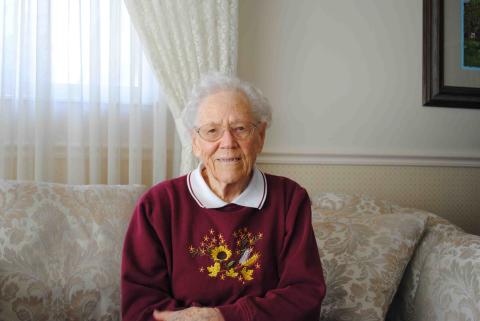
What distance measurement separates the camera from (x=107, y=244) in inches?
63.9

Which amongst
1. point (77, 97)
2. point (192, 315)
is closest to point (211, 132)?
point (192, 315)

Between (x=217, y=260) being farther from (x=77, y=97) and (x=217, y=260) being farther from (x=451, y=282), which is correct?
(x=77, y=97)

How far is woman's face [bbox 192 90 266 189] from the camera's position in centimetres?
134

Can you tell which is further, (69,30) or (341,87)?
(341,87)

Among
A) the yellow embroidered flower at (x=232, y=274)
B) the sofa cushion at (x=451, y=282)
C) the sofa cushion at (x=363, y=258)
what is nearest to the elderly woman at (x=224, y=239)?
the yellow embroidered flower at (x=232, y=274)

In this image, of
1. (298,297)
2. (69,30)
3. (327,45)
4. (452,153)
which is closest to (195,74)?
(69,30)

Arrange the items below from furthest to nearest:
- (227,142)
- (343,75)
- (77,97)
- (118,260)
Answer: (343,75) < (77,97) < (118,260) < (227,142)

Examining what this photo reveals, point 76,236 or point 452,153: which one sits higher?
point 452,153

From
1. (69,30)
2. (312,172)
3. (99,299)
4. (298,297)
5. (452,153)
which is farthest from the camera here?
(452,153)

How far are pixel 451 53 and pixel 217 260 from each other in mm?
2088

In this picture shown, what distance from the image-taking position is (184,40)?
2.18 meters

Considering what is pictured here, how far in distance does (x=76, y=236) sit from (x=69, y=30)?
1.09 meters

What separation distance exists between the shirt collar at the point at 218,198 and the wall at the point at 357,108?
0.99 meters

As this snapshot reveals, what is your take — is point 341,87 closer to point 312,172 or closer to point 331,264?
point 312,172
